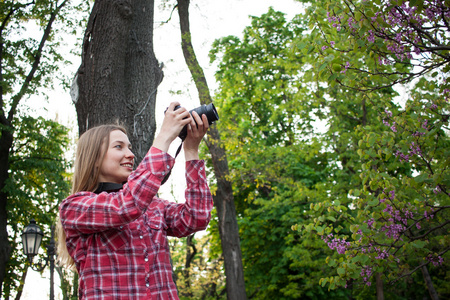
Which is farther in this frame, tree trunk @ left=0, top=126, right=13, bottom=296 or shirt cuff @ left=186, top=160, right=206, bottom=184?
tree trunk @ left=0, top=126, right=13, bottom=296

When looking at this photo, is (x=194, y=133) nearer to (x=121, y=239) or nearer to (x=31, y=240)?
(x=121, y=239)

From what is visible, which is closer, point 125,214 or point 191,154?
point 125,214

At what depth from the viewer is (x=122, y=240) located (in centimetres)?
181

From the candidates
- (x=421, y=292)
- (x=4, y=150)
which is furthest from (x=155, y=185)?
(x=421, y=292)

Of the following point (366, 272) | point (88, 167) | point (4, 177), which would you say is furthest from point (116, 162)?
point (4, 177)

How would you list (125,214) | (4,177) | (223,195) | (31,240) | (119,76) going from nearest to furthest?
(125,214), (119,76), (31,240), (223,195), (4,177)

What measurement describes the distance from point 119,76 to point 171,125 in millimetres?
1747

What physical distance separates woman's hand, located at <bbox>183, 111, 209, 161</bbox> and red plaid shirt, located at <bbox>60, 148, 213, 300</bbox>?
25cm

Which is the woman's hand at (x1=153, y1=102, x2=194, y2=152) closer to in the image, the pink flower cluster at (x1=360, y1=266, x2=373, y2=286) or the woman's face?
the woman's face

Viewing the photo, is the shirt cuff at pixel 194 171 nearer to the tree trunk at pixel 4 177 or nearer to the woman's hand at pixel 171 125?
the woman's hand at pixel 171 125

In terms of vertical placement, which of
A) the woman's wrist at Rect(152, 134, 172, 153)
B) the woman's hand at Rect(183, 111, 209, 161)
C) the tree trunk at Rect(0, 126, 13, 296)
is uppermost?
the tree trunk at Rect(0, 126, 13, 296)

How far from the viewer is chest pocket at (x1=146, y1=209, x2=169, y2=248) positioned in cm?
193

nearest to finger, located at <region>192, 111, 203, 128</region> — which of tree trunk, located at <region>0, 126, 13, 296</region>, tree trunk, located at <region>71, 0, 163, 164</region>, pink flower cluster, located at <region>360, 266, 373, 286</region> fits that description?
tree trunk, located at <region>71, 0, 163, 164</region>

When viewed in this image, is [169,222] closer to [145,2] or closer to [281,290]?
[145,2]
